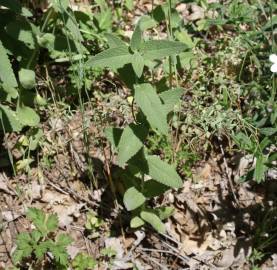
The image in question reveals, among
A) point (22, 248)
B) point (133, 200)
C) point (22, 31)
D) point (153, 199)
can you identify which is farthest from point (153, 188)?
point (22, 31)

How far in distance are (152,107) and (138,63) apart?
191 mm

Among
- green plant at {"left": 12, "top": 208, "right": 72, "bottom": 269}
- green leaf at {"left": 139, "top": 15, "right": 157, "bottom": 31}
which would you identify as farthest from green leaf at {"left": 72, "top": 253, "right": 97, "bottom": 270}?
green leaf at {"left": 139, "top": 15, "right": 157, "bottom": 31}

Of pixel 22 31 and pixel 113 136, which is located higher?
pixel 22 31

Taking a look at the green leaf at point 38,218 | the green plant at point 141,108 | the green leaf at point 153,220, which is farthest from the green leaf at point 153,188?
the green leaf at point 38,218

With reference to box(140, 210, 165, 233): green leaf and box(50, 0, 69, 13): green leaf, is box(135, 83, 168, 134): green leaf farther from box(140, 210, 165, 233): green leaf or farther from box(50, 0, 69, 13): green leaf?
box(140, 210, 165, 233): green leaf

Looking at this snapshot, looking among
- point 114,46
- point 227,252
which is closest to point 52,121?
point 114,46

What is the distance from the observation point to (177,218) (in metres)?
2.87

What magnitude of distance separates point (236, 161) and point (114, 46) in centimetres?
129

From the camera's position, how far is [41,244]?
A: 2512 mm

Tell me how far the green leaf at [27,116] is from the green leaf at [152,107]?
1.00 m

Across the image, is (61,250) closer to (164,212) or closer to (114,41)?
(164,212)

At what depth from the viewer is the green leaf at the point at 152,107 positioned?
203 cm

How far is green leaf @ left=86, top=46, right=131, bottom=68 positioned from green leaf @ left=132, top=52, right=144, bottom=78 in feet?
0.08

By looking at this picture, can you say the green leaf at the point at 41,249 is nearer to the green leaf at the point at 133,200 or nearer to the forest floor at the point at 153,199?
the forest floor at the point at 153,199
